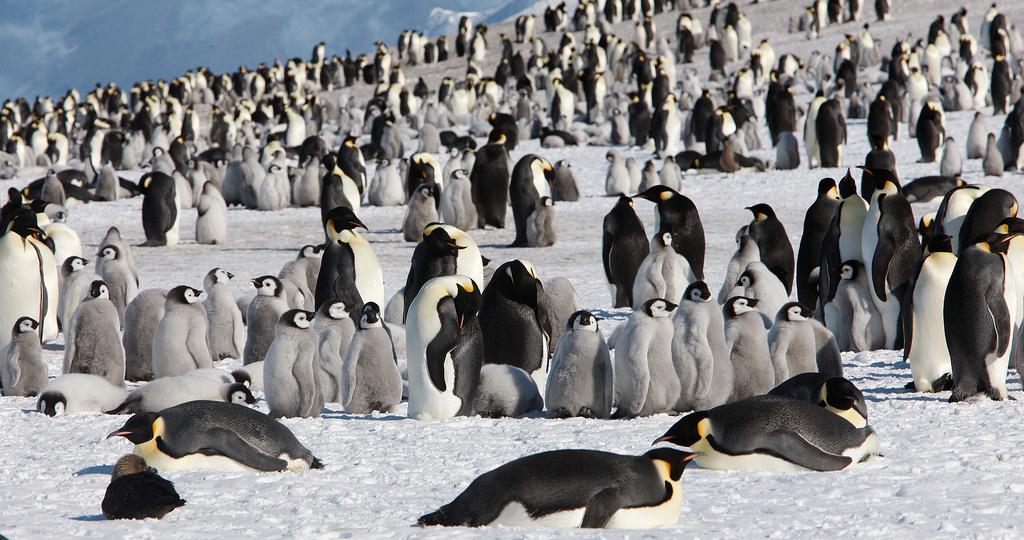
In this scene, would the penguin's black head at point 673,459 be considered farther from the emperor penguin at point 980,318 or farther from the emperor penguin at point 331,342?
the emperor penguin at point 331,342

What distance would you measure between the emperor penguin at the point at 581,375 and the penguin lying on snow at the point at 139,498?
240cm

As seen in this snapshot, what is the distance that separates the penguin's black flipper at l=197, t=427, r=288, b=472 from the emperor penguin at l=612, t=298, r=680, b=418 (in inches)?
74.9

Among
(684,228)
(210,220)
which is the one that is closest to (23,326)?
(684,228)

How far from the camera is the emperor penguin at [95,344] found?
7.63 m

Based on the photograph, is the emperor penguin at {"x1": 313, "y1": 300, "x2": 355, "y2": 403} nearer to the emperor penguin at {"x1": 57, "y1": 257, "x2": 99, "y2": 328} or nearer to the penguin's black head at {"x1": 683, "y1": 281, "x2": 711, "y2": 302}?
the penguin's black head at {"x1": 683, "y1": 281, "x2": 711, "y2": 302}

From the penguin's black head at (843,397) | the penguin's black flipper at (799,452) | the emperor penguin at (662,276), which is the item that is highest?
the emperor penguin at (662,276)

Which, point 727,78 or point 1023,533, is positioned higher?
point 727,78

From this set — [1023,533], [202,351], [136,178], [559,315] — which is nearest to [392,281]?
[559,315]

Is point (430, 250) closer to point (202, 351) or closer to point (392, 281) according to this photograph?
point (202, 351)

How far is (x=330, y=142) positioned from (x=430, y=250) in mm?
20289

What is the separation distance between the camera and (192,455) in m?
5.09

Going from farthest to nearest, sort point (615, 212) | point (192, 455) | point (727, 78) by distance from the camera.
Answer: point (727, 78), point (615, 212), point (192, 455)

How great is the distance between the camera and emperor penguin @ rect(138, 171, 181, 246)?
49.1 feet

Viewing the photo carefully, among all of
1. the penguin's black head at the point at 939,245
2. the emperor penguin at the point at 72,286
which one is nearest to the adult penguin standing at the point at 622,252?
the penguin's black head at the point at 939,245
